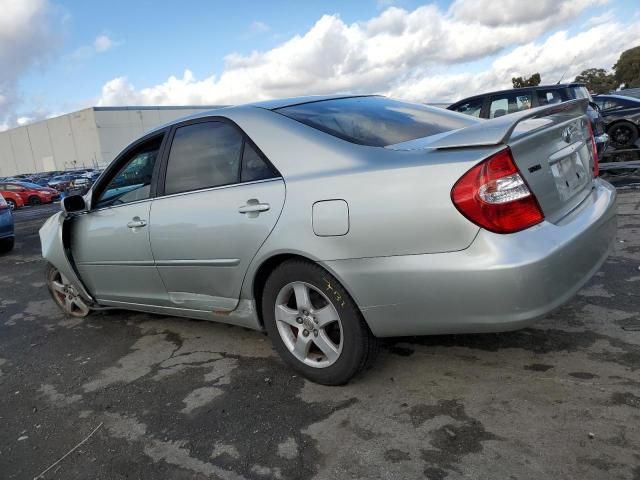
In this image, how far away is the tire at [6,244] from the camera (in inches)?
358

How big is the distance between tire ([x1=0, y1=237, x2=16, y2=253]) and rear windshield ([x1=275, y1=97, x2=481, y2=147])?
8.05 metres

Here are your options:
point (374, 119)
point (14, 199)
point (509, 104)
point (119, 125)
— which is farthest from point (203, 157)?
point (119, 125)

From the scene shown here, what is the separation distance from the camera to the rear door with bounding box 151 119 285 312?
9.36ft

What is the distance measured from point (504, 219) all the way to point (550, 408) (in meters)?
0.94

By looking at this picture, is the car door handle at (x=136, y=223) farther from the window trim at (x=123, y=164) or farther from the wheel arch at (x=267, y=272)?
the wheel arch at (x=267, y=272)

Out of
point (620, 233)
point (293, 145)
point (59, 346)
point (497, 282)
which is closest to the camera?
point (497, 282)

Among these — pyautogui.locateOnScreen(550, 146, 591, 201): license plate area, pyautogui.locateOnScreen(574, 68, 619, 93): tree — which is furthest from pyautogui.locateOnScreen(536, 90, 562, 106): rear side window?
pyautogui.locateOnScreen(574, 68, 619, 93): tree

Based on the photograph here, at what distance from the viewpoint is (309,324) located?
2.80 metres

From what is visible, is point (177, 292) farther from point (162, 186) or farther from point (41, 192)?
point (41, 192)

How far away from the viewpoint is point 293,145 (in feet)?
9.09

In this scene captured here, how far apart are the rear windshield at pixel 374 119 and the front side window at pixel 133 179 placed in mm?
1132

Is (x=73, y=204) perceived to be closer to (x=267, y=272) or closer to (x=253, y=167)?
(x=253, y=167)

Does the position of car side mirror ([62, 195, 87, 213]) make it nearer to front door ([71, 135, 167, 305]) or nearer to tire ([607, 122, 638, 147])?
front door ([71, 135, 167, 305])

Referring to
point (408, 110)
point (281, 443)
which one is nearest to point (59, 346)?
point (281, 443)
